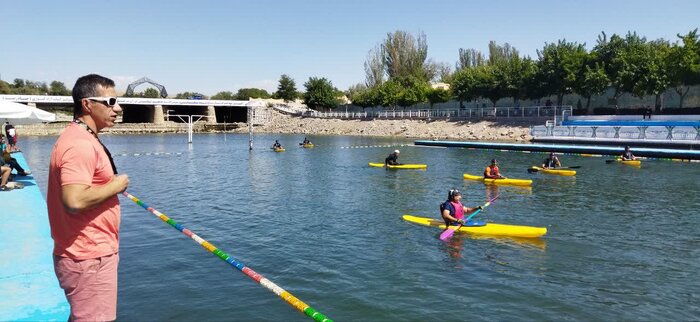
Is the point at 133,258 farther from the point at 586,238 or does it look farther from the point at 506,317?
the point at 586,238

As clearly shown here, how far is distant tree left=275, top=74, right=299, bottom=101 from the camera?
135 m

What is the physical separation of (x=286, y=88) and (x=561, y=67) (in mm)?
82754

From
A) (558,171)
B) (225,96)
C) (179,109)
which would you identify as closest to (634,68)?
(558,171)

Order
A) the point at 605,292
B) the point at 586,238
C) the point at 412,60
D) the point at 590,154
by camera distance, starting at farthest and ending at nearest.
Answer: the point at 412,60 → the point at 590,154 → the point at 586,238 → the point at 605,292

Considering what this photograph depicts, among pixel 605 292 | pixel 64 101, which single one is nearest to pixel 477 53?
pixel 64 101

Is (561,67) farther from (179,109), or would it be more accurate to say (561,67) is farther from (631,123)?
(179,109)

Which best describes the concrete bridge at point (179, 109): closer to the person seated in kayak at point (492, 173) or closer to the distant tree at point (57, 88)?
the distant tree at point (57, 88)

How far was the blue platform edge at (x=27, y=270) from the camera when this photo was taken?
6617 mm

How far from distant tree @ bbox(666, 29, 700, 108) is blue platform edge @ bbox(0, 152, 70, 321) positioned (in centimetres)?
6271

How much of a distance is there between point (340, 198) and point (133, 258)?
11451 mm

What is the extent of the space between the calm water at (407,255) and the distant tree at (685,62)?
35684mm

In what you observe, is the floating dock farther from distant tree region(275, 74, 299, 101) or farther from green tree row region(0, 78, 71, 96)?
green tree row region(0, 78, 71, 96)

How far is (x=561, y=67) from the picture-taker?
221ft

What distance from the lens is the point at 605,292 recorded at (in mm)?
11055
